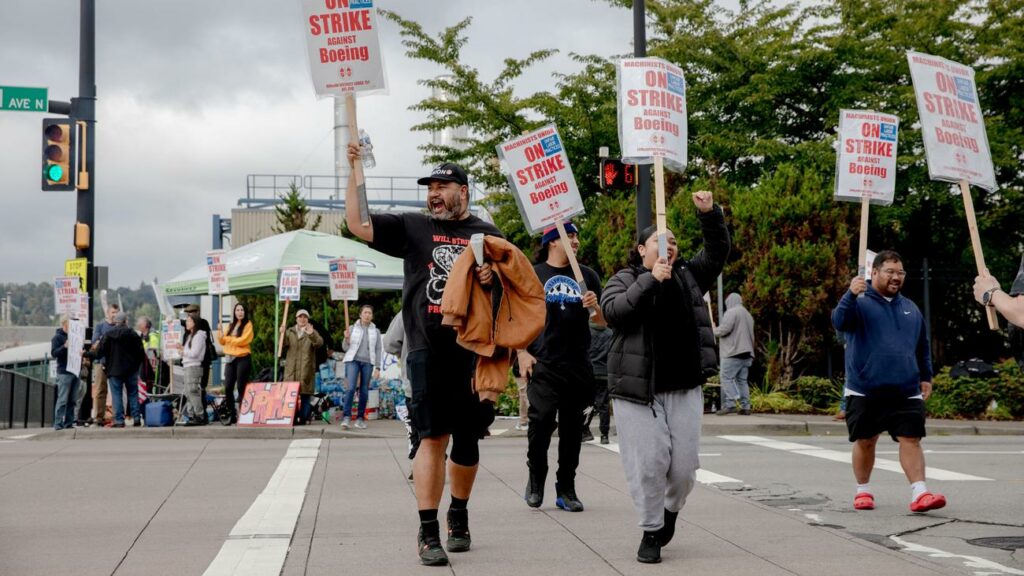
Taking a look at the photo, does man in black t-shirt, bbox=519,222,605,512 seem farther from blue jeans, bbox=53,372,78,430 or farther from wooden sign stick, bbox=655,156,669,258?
blue jeans, bbox=53,372,78,430

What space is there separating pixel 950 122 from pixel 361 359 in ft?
34.3

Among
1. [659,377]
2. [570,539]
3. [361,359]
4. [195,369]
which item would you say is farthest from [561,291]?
[195,369]

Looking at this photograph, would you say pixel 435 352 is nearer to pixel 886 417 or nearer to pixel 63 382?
pixel 886 417

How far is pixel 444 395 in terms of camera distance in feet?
19.7

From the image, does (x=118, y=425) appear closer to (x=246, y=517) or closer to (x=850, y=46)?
(x=246, y=517)

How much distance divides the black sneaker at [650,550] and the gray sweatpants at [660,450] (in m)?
0.05

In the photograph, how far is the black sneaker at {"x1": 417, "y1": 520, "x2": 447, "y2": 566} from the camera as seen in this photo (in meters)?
5.91

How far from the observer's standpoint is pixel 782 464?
442 inches

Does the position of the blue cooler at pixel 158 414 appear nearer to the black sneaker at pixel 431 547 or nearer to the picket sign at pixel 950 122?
the black sneaker at pixel 431 547

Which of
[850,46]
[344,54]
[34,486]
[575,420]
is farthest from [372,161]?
[850,46]

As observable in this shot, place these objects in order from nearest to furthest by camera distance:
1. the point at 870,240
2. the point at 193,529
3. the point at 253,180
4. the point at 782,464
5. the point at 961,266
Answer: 1. the point at 193,529
2. the point at 782,464
3. the point at 961,266
4. the point at 870,240
5. the point at 253,180

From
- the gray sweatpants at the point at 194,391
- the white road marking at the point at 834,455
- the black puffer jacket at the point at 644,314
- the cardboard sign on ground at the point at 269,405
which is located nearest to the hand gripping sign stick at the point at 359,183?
the black puffer jacket at the point at 644,314

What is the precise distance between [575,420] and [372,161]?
2.69 m

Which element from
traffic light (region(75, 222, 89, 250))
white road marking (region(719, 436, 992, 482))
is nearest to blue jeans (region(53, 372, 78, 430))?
traffic light (region(75, 222, 89, 250))
